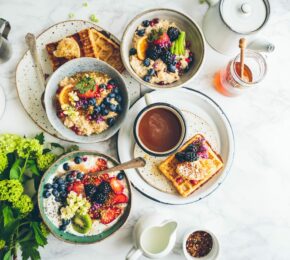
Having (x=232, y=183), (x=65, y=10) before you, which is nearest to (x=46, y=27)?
(x=65, y=10)

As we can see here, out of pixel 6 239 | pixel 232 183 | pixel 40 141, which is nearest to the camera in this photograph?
pixel 6 239

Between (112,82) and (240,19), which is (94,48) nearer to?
(112,82)

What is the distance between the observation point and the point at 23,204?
217 cm

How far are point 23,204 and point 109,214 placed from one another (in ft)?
1.38

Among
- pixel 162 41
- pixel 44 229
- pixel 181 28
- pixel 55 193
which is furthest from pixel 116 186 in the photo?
pixel 181 28

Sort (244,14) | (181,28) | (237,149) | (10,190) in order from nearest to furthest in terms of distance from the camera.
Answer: (10,190) → (244,14) → (181,28) → (237,149)

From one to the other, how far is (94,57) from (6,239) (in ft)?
3.18

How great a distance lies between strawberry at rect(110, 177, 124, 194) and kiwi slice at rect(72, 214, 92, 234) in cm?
18

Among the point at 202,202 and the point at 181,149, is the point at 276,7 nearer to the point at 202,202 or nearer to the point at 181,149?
the point at 181,149

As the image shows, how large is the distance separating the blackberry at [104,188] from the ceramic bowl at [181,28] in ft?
1.70

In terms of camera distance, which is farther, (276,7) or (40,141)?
(276,7)

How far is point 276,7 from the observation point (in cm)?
254

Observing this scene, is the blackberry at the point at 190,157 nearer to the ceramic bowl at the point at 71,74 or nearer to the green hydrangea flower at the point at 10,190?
the ceramic bowl at the point at 71,74

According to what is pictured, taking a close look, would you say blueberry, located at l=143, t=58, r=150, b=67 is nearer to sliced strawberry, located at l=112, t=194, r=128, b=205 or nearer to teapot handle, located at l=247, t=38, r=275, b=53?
teapot handle, located at l=247, t=38, r=275, b=53
